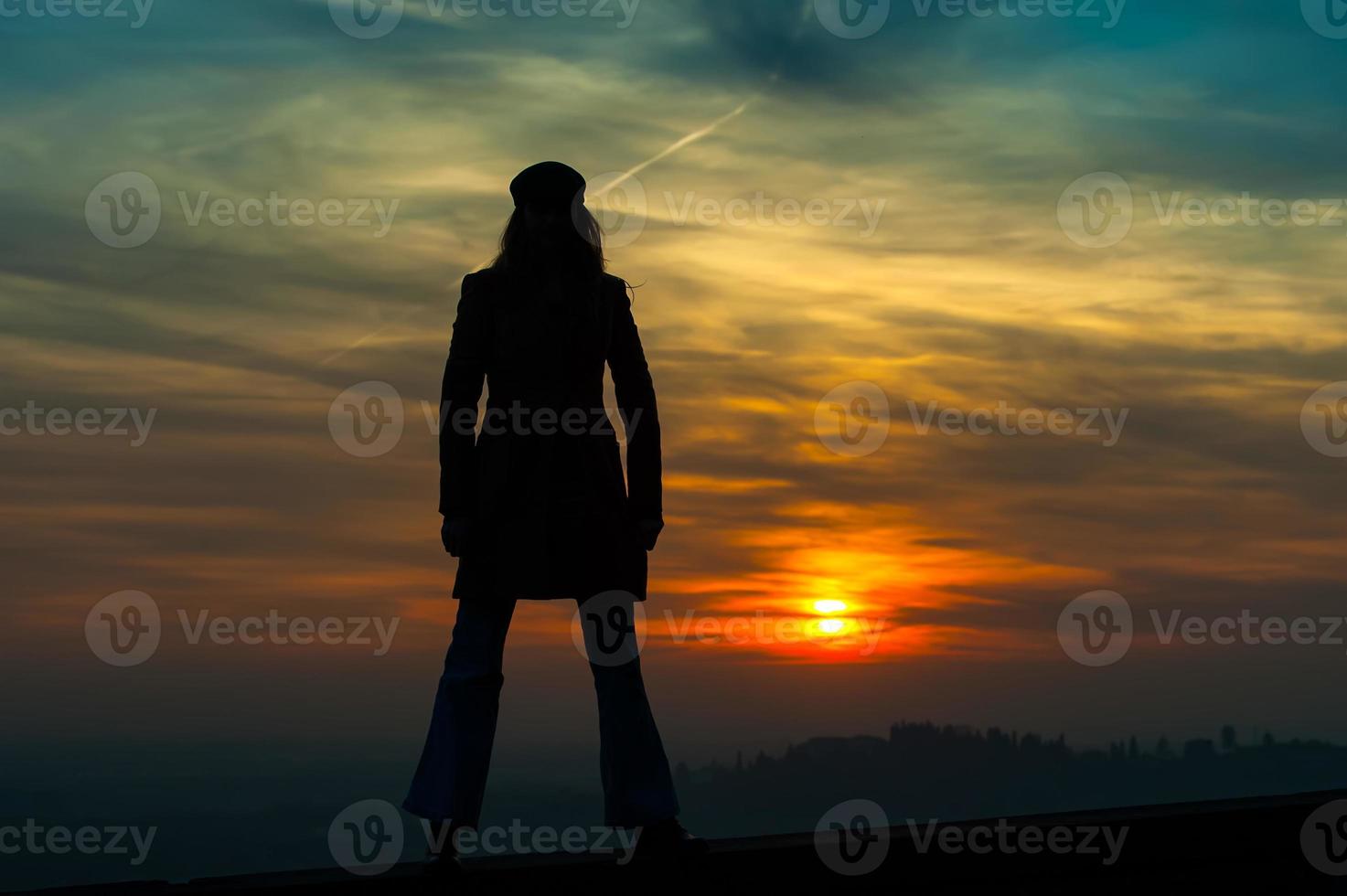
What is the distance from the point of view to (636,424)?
5660 millimetres

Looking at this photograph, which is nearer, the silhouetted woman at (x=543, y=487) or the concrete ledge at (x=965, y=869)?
the concrete ledge at (x=965, y=869)

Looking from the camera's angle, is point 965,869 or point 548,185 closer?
point 965,869

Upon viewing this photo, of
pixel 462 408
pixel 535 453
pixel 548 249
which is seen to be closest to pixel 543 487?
pixel 535 453

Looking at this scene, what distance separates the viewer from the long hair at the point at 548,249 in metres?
5.45

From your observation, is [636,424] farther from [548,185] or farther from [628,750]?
[628,750]

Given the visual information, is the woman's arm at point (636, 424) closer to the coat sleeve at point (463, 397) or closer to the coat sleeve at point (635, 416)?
the coat sleeve at point (635, 416)

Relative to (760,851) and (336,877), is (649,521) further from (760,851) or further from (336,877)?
(336,877)

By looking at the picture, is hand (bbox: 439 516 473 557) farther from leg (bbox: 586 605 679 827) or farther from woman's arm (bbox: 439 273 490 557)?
leg (bbox: 586 605 679 827)

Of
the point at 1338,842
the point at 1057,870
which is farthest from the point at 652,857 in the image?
the point at 1338,842

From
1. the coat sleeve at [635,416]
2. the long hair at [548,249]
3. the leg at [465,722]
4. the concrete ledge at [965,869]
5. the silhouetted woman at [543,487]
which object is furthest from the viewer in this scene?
the coat sleeve at [635,416]

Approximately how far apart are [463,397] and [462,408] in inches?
1.9

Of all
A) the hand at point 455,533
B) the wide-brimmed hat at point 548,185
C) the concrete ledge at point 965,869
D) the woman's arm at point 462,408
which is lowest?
the concrete ledge at point 965,869

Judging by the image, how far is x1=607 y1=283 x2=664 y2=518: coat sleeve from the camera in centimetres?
565

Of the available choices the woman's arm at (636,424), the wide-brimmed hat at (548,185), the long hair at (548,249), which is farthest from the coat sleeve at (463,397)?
the woman's arm at (636,424)
